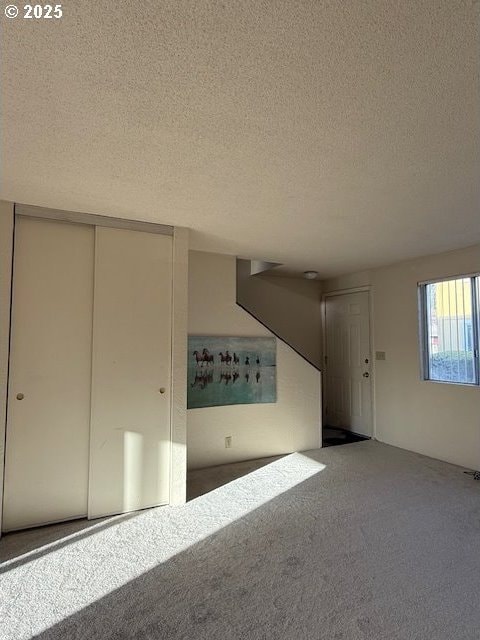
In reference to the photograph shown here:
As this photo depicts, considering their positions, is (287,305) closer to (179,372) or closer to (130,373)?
(179,372)

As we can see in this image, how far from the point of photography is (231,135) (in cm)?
168

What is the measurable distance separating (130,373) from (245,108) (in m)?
2.05

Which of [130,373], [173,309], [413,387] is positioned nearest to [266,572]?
[130,373]

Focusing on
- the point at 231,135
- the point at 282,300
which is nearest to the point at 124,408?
the point at 231,135

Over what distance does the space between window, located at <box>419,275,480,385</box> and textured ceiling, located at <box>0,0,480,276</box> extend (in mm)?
1364

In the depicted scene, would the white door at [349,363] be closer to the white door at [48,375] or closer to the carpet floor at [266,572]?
the carpet floor at [266,572]

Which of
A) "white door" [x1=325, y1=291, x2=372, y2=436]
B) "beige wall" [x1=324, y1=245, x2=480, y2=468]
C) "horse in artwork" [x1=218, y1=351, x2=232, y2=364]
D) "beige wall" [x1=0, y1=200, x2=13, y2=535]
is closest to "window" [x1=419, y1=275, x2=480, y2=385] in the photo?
"beige wall" [x1=324, y1=245, x2=480, y2=468]

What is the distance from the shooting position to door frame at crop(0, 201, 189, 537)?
242 cm

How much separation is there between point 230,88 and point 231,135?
1.03 feet

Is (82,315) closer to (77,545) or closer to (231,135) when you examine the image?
(77,545)

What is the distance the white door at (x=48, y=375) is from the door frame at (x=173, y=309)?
0.06 meters

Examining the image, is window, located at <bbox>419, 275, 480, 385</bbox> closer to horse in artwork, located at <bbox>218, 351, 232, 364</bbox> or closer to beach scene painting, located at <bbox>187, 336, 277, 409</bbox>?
beach scene painting, located at <bbox>187, 336, 277, 409</bbox>

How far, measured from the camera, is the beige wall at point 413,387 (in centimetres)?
365

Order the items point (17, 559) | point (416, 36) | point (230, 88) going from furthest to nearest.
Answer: point (17, 559) → point (230, 88) → point (416, 36)
